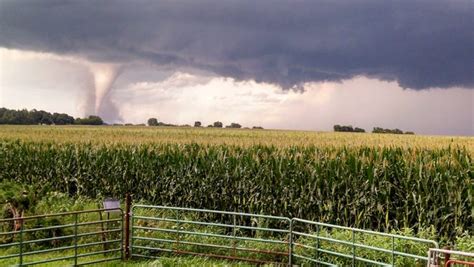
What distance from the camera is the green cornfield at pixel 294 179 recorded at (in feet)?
54.7

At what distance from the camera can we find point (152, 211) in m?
19.8

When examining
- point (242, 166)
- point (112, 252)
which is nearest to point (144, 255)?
point (112, 252)

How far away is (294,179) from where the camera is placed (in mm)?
18906

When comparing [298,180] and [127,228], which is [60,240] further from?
[298,180]

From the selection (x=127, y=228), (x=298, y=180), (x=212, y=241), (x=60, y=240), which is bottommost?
(x=60, y=240)

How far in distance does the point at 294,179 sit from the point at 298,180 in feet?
0.42

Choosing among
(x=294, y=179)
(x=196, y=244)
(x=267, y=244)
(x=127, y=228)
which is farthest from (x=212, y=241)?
(x=294, y=179)

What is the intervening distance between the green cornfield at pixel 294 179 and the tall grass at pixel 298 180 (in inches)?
1.1

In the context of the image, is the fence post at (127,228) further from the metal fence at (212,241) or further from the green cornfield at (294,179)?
the green cornfield at (294,179)

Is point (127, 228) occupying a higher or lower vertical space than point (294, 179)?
lower

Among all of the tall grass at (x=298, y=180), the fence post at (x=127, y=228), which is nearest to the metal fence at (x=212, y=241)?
the fence post at (x=127, y=228)

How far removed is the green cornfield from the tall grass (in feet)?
0.09

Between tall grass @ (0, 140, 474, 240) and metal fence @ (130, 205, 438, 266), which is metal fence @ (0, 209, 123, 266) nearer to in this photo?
metal fence @ (130, 205, 438, 266)

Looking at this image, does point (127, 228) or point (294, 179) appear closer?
point (127, 228)
